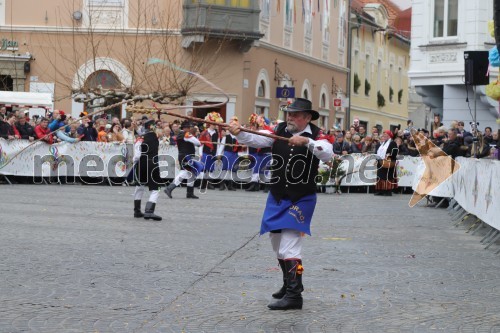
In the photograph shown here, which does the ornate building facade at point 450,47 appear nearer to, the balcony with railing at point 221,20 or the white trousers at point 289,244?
the balcony with railing at point 221,20

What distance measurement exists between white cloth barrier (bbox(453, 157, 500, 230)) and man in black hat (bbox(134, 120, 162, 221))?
16.7 ft

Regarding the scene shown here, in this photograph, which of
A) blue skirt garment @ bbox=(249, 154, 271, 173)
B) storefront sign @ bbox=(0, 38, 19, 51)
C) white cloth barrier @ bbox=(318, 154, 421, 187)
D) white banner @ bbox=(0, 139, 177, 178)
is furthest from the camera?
storefront sign @ bbox=(0, 38, 19, 51)

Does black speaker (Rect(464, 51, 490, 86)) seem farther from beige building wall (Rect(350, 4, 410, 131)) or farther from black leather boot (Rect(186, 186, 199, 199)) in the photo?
beige building wall (Rect(350, 4, 410, 131))

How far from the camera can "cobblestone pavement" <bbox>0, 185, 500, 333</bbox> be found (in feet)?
28.5

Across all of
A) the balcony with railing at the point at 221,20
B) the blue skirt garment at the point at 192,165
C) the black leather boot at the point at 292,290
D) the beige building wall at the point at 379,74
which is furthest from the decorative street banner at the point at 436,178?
the beige building wall at the point at 379,74

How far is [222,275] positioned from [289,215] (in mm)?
1785

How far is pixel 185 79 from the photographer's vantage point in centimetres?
3819

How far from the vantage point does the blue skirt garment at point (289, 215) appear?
966 cm

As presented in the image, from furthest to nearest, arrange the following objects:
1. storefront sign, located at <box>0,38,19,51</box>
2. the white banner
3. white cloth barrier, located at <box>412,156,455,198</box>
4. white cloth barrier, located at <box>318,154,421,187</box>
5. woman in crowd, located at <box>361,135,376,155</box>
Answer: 1. storefront sign, located at <box>0,38,19,51</box>
2. woman in crowd, located at <box>361,135,376,155</box>
3. white cloth barrier, located at <box>318,154,421,187</box>
4. the white banner
5. white cloth barrier, located at <box>412,156,455,198</box>

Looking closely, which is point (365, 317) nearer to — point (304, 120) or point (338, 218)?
point (304, 120)

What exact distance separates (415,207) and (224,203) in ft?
13.7

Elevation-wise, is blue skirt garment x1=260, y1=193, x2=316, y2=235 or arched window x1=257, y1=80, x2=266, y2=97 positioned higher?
arched window x1=257, y1=80, x2=266, y2=97

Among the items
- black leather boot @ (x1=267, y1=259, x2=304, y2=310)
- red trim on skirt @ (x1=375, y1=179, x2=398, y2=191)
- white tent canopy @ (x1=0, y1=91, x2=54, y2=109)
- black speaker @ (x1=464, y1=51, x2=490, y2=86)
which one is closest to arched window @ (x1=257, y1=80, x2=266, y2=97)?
white tent canopy @ (x1=0, y1=91, x2=54, y2=109)

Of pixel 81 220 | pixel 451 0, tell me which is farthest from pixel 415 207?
pixel 451 0
